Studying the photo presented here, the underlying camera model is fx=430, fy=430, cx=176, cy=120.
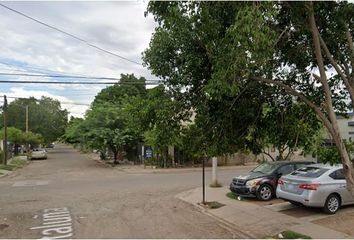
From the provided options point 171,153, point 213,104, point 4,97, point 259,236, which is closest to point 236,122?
point 213,104

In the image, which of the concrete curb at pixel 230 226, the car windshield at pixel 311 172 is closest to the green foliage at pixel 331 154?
the concrete curb at pixel 230 226

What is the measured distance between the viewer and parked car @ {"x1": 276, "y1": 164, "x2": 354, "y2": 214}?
12.5 m

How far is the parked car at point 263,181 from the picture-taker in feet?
51.6

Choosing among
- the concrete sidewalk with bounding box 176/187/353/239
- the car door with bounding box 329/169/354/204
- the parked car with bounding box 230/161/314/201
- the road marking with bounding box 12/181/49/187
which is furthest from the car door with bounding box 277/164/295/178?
the road marking with bounding box 12/181/49/187

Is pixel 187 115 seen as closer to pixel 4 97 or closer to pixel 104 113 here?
pixel 104 113

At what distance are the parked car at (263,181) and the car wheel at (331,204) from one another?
3.28 meters

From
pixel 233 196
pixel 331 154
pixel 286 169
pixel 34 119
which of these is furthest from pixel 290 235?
pixel 34 119

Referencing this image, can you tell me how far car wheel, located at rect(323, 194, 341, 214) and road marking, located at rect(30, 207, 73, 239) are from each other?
7.33 meters

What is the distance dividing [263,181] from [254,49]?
9.59 metres

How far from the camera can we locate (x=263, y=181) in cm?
1583

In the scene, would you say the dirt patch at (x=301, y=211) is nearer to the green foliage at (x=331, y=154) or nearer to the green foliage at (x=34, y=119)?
the green foliage at (x=331, y=154)

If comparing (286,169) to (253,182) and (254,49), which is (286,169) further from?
(254,49)

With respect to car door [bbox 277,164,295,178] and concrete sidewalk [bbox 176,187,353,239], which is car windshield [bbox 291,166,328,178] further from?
car door [bbox 277,164,295,178]

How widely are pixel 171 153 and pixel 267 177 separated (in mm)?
20041
